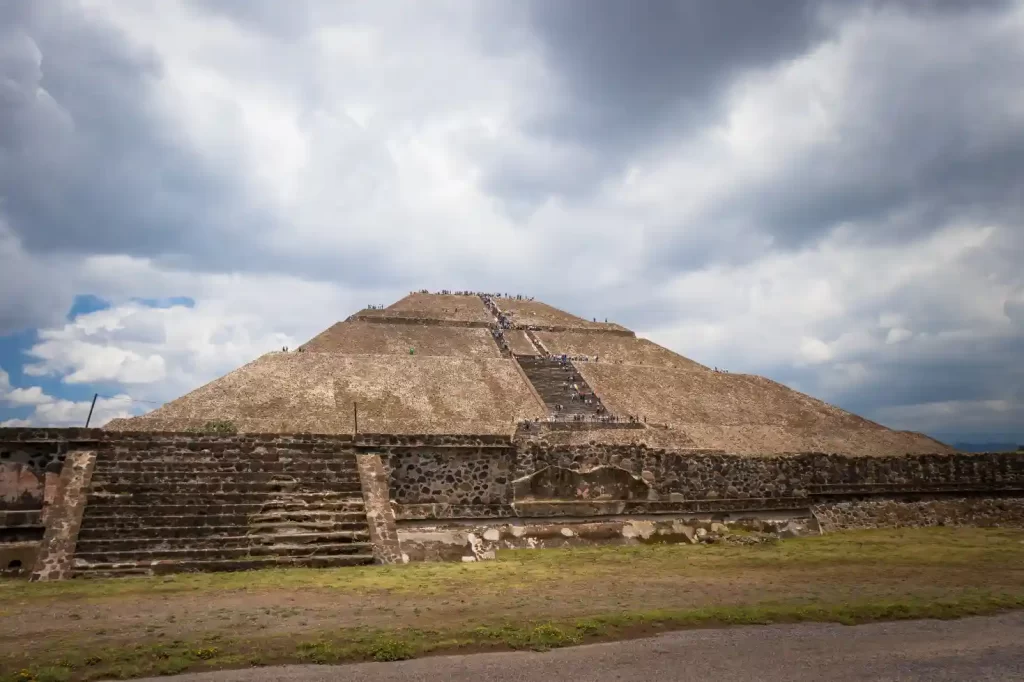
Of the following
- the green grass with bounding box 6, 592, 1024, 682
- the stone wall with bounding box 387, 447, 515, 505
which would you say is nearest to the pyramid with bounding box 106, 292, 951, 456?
the stone wall with bounding box 387, 447, 515, 505

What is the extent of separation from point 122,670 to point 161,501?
6863 mm

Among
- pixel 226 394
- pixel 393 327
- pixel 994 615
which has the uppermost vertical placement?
pixel 393 327

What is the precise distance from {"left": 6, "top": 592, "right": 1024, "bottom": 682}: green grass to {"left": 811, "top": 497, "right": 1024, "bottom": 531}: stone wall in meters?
9.16

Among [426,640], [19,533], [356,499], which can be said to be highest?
[356,499]

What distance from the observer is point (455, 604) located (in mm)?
8133

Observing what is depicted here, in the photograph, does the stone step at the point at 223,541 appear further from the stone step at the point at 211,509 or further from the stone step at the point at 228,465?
the stone step at the point at 228,465

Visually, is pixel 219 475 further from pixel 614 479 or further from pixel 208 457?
pixel 614 479

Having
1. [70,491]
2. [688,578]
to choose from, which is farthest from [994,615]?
[70,491]

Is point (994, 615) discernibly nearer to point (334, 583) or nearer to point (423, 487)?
point (334, 583)

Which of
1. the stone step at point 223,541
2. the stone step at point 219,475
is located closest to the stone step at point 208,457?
the stone step at point 219,475

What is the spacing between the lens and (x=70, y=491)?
11758 mm

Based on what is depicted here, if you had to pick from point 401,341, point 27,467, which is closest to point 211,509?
point 27,467

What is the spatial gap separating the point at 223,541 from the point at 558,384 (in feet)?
95.6

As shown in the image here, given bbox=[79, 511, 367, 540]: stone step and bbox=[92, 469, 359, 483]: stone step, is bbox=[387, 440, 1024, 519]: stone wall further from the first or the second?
bbox=[92, 469, 359, 483]: stone step
